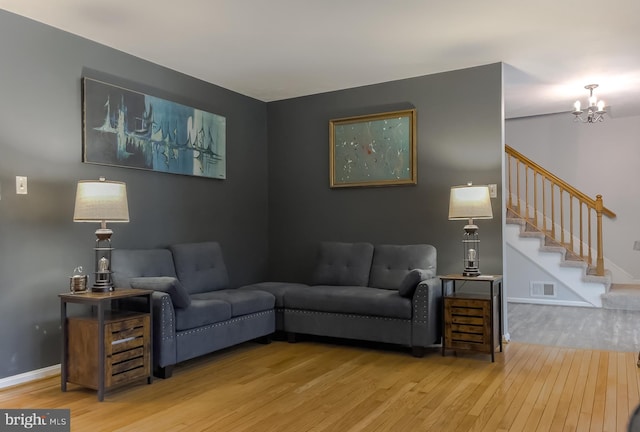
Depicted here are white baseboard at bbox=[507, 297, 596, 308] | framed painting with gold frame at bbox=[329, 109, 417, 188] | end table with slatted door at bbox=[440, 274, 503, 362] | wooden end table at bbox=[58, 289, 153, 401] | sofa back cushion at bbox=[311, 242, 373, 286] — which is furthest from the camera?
white baseboard at bbox=[507, 297, 596, 308]

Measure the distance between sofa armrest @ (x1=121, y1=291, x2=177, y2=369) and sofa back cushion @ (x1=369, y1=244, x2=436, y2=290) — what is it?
1.96m

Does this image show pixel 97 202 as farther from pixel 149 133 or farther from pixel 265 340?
pixel 265 340

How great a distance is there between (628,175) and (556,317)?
2746 millimetres

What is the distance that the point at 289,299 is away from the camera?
4484mm

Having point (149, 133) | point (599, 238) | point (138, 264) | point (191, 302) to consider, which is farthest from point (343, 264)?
point (599, 238)

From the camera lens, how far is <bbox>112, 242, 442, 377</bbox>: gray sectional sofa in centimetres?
350

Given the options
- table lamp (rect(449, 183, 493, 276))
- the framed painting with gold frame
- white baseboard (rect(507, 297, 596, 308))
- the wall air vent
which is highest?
the framed painting with gold frame

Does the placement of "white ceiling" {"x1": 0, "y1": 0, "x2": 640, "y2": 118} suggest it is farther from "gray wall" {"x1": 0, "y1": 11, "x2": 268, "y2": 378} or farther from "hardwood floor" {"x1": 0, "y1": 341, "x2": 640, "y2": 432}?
"hardwood floor" {"x1": 0, "y1": 341, "x2": 640, "y2": 432}

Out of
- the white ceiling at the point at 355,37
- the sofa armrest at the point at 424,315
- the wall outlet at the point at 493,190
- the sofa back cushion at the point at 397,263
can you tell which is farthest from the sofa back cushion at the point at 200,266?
the wall outlet at the point at 493,190

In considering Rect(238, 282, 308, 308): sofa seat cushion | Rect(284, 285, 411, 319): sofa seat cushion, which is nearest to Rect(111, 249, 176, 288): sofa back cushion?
Rect(238, 282, 308, 308): sofa seat cushion

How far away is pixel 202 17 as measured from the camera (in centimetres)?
349

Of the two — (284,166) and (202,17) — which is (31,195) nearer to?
(202,17)

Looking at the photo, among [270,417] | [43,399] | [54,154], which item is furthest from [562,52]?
[43,399]

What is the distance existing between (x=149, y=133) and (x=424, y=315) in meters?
2.75
